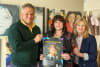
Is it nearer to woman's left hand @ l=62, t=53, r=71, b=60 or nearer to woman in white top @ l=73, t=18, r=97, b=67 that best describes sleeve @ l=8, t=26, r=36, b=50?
woman's left hand @ l=62, t=53, r=71, b=60

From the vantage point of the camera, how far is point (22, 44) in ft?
3.62

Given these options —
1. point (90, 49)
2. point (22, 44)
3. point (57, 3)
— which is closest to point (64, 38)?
point (90, 49)

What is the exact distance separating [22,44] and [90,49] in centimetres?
79

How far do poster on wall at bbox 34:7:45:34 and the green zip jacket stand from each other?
240mm

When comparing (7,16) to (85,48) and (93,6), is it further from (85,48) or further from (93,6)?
(93,6)

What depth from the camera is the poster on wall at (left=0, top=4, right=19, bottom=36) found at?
1283 mm

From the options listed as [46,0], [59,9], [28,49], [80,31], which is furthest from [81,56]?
[46,0]

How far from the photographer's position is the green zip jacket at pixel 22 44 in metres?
1.09

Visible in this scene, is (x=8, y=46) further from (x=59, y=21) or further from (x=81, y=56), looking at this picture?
(x=81, y=56)

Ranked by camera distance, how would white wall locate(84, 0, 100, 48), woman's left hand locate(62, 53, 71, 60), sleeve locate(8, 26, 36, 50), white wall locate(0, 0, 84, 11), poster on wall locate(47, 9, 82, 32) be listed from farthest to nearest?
white wall locate(84, 0, 100, 48) < poster on wall locate(47, 9, 82, 32) < white wall locate(0, 0, 84, 11) < woman's left hand locate(62, 53, 71, 60) < sleeve locate(8, 26, 36, 50)

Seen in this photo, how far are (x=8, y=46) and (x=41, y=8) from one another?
645mm

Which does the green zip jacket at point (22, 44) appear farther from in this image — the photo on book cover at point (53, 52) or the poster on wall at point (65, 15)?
the poster on wall at point (65, 15)

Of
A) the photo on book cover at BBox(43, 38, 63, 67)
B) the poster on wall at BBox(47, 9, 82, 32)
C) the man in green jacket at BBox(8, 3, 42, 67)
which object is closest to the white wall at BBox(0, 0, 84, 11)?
the poster on wall at BBox(47, 9, 82, 32)

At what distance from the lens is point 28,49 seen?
3.91 ft
